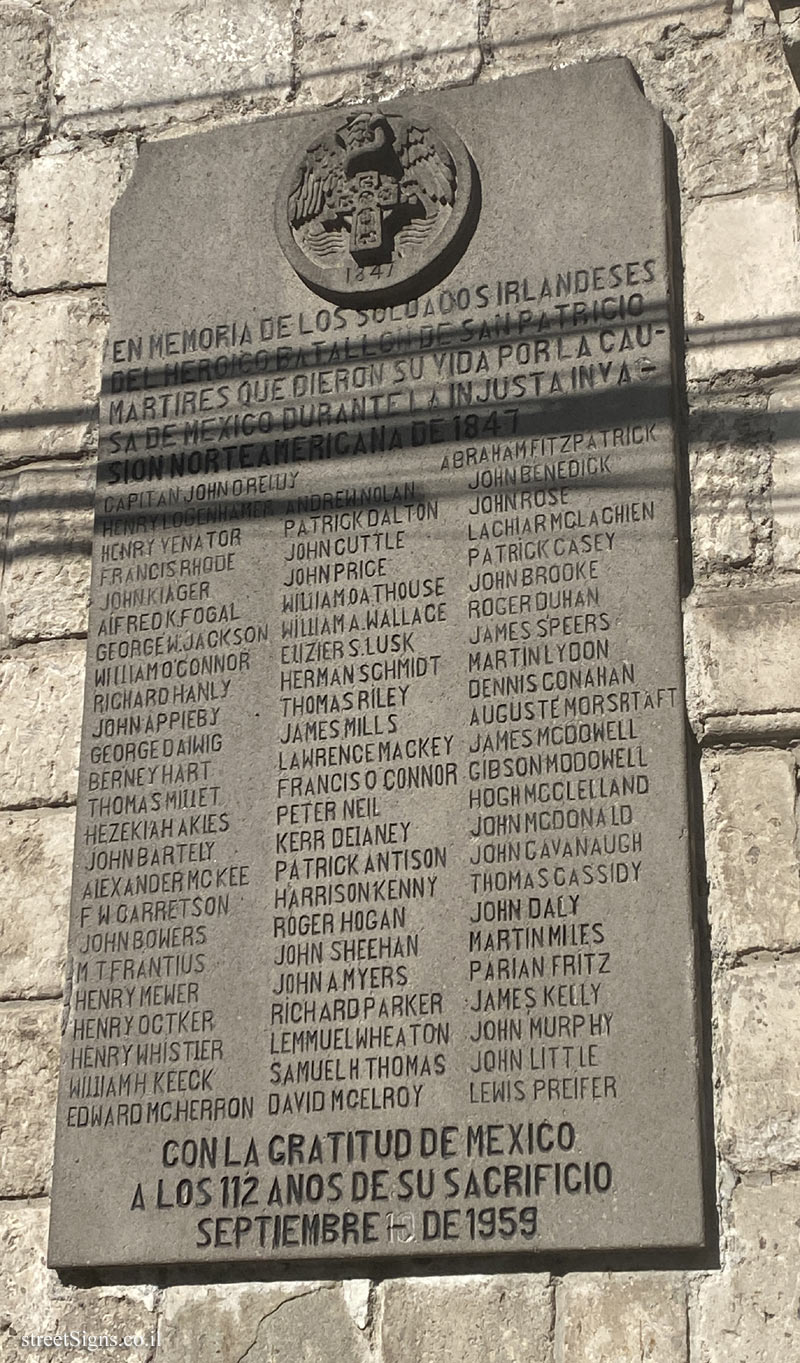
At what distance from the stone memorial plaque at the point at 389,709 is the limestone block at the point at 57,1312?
10cm

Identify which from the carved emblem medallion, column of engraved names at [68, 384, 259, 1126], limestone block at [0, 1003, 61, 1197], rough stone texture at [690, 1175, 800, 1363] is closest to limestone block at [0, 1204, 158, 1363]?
limestone block at [0, 1003, 61, 1197]

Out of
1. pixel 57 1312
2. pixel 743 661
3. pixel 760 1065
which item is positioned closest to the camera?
pixel 760 1065

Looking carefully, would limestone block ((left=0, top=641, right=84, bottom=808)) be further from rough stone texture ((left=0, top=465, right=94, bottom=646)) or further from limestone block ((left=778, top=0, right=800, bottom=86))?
limestone block ((left=778, top=0, right=800, bottom=86))

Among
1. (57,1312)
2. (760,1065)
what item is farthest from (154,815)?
(760,1065)

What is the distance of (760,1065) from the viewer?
3.74 meters

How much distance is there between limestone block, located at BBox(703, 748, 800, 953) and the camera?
3832 mm

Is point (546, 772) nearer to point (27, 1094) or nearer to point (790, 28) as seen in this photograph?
point (27, 1094)

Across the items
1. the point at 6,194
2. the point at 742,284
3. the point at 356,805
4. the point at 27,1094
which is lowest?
the point at 27,1094

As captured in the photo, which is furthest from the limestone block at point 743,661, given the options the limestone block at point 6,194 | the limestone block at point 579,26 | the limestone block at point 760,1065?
the limestone block at point 6,194

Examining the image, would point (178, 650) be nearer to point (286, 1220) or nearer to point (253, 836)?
point (253, 836)

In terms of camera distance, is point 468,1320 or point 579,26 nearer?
point 468,1320

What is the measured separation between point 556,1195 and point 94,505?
6.43 ft

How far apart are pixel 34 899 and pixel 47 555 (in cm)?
86

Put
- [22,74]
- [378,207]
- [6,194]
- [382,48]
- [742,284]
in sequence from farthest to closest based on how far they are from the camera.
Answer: [22,74] → [6,194] → [382,48] → [378,207] → [742,284]
